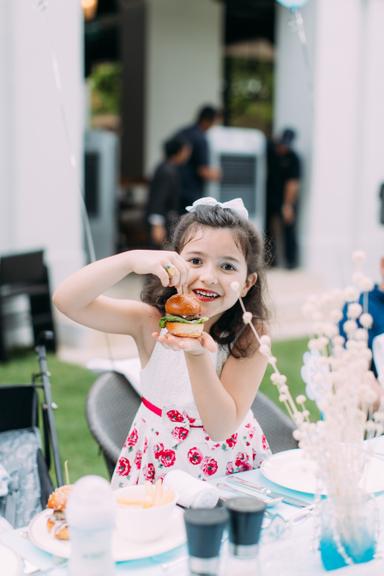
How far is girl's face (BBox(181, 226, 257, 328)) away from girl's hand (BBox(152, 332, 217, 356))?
0.88 feet

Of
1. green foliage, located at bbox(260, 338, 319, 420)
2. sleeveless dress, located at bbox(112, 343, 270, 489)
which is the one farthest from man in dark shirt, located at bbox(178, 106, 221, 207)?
sleeveless dress, located at bbox(112, 343, 270, 489)

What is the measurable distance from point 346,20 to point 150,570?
347 inches

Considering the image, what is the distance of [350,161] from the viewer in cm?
966

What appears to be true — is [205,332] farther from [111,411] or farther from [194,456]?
[111,411]

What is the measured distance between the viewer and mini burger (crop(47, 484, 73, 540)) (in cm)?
154

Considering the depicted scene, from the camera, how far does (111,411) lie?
2725mm

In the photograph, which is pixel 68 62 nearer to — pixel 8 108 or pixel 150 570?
pixel 8 108

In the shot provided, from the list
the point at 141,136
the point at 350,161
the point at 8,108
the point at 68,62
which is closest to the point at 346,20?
the point at 350,161

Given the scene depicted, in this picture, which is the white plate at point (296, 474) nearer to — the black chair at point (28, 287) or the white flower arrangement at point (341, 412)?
the white flower arrangement at point (341, 412)

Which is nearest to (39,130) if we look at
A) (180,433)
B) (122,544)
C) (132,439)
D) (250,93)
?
(132,439)

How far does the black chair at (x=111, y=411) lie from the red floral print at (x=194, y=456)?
25cm

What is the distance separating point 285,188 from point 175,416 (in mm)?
7335

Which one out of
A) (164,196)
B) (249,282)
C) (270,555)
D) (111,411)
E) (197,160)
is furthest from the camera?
(197,160)

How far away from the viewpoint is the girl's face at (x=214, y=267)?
2135 millimetres
